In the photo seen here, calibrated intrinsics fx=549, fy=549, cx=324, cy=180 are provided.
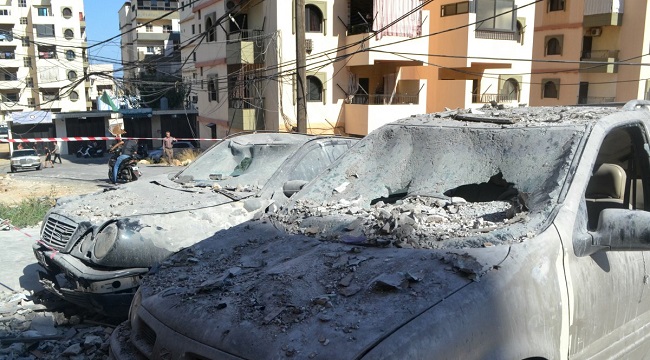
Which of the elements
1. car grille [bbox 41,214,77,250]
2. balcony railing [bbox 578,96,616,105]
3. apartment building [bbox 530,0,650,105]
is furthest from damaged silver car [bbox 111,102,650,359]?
balcony railing [bbox 578,96,616,105]

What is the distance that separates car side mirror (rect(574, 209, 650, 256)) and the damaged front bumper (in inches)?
143

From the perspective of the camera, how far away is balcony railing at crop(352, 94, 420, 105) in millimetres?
21772

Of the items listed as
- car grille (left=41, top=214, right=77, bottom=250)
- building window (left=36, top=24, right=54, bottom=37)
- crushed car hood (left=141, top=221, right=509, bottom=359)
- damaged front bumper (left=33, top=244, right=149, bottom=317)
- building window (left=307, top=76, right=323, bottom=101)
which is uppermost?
building window (left=36, top=24, right=54, bottom=37)

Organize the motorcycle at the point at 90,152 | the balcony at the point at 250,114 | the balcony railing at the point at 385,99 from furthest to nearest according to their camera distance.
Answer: the motorcycle at the point at 90,152
the balcony at the point at 250,114
the balcony railing at the point at 385,99

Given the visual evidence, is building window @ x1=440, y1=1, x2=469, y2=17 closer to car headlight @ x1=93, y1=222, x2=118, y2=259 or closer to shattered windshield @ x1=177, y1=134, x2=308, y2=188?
shattered windshield @ x1=177, y1=134, x2=308, y2=188

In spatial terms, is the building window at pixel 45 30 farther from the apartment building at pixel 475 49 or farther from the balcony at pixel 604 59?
the balcony at pixel 604 59

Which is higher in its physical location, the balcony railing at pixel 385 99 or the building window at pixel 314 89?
the building window at pixel 314 89

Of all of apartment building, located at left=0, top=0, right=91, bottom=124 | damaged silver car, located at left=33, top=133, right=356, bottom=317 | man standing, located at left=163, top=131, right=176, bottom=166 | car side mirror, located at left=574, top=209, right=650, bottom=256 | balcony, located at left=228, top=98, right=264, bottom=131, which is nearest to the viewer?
car side mirror, located at left=574, top=209, right=650, bottom=256

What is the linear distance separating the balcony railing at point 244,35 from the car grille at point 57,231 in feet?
54.6

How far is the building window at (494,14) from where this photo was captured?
21.0 metres

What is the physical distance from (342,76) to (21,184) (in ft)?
41.1

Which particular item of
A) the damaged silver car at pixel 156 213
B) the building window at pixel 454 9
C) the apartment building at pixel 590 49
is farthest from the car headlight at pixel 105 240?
the apartment building at pixel 590 49

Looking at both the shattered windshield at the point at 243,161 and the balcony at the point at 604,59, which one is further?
the balcony at the point at 604,59

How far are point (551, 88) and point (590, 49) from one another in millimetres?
2757
